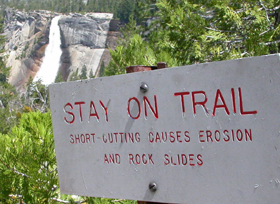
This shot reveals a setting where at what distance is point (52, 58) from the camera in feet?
201

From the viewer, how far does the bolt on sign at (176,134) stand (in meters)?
1.00

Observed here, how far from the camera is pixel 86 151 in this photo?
1.30 metres

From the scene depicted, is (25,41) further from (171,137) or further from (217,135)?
(217,135)

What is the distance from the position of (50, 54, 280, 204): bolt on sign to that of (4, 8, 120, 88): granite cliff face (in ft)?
186

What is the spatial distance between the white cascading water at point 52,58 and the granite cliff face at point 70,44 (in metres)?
0.74

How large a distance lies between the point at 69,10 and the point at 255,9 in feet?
242

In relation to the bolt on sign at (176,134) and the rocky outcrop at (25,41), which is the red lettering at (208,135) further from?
the rocky outcrop at (25,41)

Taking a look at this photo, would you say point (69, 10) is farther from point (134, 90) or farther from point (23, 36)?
point (134, 90)

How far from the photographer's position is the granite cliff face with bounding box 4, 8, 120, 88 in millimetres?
59375

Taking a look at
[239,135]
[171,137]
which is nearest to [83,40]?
[171,137]

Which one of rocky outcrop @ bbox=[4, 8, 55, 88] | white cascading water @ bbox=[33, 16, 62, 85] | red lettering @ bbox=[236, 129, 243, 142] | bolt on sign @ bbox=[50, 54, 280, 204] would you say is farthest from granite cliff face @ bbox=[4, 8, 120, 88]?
red lettering @ bbox=[236, 129, 243, 142]

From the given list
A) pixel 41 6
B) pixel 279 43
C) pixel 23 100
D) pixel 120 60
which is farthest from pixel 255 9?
pixel 41 6

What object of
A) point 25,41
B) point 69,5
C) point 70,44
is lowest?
point 70,44

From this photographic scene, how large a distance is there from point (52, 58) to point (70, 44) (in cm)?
405
